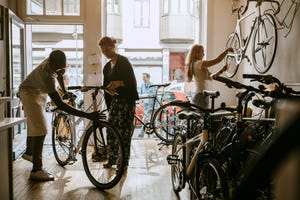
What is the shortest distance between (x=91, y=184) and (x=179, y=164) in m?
1.04

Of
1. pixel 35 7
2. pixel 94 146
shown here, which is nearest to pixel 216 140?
pixel 94 146

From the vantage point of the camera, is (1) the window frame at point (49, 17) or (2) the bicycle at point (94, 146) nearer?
(2) the bicycle at point (94, 146)

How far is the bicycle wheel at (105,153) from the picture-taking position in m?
3.22

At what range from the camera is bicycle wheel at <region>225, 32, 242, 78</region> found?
4426 mm

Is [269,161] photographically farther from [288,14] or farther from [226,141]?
[288,14]

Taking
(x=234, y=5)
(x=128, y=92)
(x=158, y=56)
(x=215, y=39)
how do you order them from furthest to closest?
(x=158, y=56) → (x=215, y=39) → (x=234, y=5) → (x=128, y=92)

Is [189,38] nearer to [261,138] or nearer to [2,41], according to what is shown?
[2,41]

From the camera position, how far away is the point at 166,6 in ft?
31.4

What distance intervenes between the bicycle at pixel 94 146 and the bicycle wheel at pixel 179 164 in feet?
1.61

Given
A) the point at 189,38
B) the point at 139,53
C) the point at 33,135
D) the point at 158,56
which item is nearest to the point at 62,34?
the point at 139,53

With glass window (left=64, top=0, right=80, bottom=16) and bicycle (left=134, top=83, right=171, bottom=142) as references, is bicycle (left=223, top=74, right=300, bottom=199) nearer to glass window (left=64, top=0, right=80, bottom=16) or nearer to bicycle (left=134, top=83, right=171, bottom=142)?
bicycle (left=134, top=83, right=171, bottom=142)

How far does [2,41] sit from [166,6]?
19.5 ft

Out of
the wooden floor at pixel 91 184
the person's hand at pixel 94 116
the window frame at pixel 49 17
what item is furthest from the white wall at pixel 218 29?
the person's hand at pixel 94 116

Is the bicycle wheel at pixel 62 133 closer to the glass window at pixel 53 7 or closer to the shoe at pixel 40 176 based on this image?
the shoe at pixel 40 176
